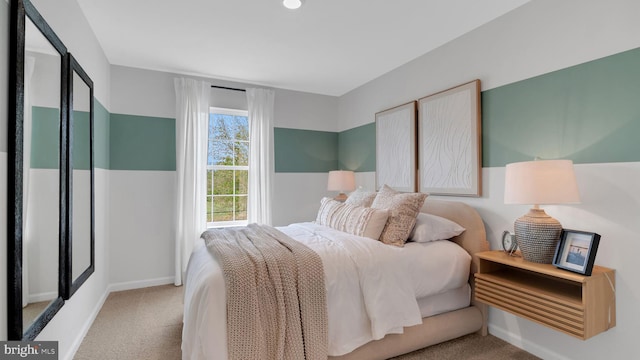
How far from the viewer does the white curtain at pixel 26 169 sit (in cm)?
143

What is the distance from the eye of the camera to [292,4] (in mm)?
2275

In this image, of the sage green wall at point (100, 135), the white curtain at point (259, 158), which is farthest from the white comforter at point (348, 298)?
the white curtain at point (259, 158)

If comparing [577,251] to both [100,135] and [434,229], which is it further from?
[100,135]

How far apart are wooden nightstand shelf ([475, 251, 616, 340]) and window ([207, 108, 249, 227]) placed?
121 inches

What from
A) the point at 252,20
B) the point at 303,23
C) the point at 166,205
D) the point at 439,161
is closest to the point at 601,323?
the point at 439,161

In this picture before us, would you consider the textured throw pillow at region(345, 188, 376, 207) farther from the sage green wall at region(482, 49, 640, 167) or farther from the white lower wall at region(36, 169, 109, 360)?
the white lower wall at region(36, 169, 109, 360)

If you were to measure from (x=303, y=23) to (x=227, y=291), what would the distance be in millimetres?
2171

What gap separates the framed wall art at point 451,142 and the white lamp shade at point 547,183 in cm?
71

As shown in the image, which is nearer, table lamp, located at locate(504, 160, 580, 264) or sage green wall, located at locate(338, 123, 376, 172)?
table lamp, located at locate(504, 160, 580, 264)

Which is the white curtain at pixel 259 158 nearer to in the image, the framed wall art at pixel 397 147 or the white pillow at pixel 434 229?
the framed wall art at pixel 397 147

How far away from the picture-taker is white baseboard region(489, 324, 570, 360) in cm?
209

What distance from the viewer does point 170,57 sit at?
3279mm

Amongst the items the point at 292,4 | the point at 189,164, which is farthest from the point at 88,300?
the point at 292,4

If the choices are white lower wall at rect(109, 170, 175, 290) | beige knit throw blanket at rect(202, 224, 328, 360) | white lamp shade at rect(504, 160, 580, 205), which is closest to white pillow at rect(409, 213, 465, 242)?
white lamp shade at rect(504, 160, 580, 205)
